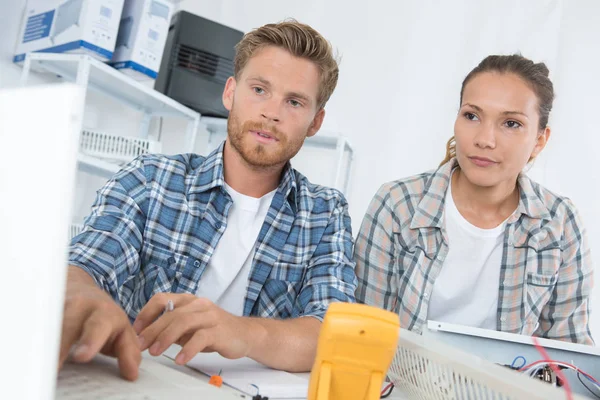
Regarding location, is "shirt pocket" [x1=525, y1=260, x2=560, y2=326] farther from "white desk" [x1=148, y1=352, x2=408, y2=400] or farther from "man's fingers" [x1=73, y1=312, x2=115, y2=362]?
"man's fingers" [x1=73, y1=312, x2=115, y2=362]

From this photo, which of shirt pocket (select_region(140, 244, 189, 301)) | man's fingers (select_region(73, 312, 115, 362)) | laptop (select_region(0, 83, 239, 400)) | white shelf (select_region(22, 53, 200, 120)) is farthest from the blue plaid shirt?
white shelf (select_region(22, 53, 200, 120))

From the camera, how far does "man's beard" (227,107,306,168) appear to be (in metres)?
1.27

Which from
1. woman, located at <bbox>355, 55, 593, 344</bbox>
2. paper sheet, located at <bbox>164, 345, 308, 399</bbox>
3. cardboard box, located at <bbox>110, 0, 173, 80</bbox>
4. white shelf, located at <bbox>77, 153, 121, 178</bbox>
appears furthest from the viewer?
cardboard box, located at <bbox>110, 0, 173, 80</bbox>

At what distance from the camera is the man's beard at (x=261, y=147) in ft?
4.16

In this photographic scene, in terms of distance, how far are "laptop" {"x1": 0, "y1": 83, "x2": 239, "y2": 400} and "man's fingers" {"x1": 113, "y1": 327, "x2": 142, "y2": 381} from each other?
266mm

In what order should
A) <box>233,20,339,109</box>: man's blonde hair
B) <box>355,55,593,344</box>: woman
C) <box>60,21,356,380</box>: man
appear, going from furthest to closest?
<box>355,55,593,344</box>: woman < <box>233,20,339,109</box>: man's blonde hair < <box>60,21,356,380</box>: man

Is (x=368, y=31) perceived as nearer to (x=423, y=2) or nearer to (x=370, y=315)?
(x=423, y=2)

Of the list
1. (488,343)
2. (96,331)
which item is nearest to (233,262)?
(488,343)

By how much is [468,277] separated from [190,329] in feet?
3.11

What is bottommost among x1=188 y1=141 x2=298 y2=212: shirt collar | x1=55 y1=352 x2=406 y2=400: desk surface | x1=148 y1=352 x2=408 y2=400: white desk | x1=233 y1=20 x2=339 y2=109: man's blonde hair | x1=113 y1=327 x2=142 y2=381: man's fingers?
x1=148 y1=352 x2=408 y2=400: white desk

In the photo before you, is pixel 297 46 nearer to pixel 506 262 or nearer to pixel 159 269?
pixel 159 269

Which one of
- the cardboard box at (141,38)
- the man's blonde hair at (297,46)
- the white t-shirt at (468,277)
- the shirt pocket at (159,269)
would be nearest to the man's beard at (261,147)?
the man's blonde hair at (297,46)

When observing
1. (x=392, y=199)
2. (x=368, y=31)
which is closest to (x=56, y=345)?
(x=392, y=199)

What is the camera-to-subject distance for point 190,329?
0.69m
